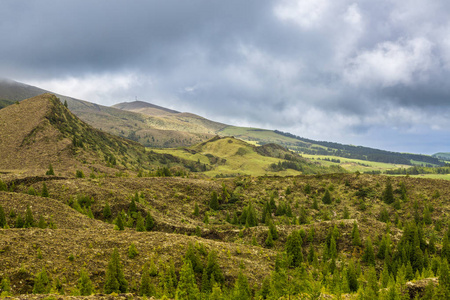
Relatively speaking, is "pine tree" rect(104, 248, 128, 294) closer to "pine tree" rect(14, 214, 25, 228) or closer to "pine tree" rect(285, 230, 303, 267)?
"pine tree" rect(14, 214, 25, 228)

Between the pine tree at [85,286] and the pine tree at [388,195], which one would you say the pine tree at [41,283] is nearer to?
the pine tree at [85,286]

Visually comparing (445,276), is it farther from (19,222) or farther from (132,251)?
→ (19,222)

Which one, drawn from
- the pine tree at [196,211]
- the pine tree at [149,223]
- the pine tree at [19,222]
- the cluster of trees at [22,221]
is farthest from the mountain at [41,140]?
the pine tree at [19,222]

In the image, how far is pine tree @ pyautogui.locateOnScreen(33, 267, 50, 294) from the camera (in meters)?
29.0

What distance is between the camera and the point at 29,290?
98.8ft

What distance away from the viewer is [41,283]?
29.5m

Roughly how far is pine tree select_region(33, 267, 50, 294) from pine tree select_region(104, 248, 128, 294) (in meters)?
6.39

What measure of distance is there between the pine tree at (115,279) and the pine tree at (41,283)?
21.0 feet

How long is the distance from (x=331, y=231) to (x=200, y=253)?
35931 mm

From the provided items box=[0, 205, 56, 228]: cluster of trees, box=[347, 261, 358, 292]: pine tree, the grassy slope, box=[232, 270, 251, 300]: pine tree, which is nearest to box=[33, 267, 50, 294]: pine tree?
the grassy slope

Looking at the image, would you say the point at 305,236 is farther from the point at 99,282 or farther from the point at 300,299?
the point at 99,282

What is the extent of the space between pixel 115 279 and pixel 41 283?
784cm

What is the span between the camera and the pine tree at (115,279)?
31.6 m

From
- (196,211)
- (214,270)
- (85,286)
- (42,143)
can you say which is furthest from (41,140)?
(214,270)
